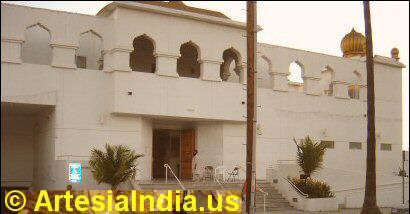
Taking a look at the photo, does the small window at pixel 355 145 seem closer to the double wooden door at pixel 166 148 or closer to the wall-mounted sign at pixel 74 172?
the double wooden door at pixel 166 148

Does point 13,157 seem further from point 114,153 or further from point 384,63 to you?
point 384,63

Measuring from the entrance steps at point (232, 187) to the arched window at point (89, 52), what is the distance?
302 inches

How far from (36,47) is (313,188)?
1677cm

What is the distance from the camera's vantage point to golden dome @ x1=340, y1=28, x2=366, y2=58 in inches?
1513

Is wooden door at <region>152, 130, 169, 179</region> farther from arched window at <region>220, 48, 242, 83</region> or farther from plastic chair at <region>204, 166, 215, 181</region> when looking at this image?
arched window at <region>220, 48, 242, 83</region>

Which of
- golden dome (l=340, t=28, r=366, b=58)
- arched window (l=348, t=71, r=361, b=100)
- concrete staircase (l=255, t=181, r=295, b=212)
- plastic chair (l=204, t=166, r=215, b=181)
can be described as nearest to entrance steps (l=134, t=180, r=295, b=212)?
concrete staircase (l=255, t=181, r=295, b=212)

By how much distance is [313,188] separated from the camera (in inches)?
1036

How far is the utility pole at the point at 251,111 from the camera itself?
17172 mm

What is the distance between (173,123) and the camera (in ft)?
98.7

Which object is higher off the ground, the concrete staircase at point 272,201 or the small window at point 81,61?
the small window at point 81,61

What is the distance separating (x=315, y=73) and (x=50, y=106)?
17.2 meters

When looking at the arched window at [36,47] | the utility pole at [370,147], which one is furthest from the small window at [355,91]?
the arched window at [36,47]

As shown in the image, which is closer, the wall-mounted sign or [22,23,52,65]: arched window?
the wall-mounted sign

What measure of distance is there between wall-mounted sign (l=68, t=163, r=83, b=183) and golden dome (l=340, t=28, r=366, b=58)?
923 inches
